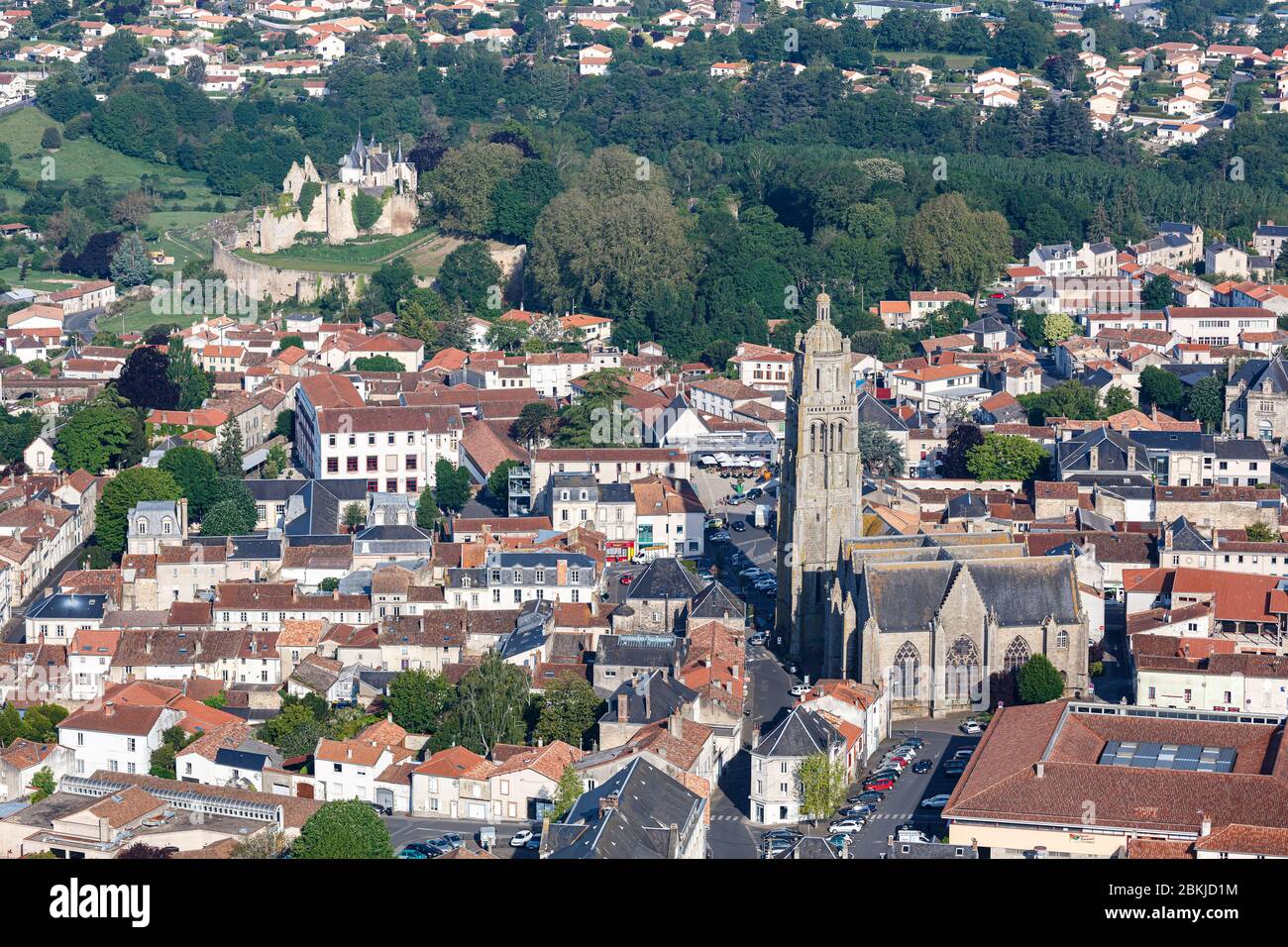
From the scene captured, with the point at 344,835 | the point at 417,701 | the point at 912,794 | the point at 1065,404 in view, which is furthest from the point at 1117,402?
the point at 344,835

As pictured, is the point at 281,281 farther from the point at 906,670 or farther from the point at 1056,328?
the point at 906,670

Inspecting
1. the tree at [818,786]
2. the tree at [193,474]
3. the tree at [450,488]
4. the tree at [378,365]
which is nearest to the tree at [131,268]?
the tree at [378,365]

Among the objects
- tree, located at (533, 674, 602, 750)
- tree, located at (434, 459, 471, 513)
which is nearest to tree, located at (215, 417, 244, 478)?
tree, located at (434, 459, 471, 513)

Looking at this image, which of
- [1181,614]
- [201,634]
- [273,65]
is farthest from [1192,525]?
[273,65]

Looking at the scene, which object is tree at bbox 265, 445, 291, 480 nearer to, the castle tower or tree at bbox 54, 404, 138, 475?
tree at bbox 54, 404, 138, 475

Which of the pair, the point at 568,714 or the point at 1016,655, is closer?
the point at 568,714

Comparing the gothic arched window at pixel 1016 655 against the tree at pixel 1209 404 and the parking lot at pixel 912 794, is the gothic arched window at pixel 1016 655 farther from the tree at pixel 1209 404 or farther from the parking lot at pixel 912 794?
the tree at pixel 1209 404

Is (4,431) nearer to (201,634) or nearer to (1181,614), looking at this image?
(201,634)
